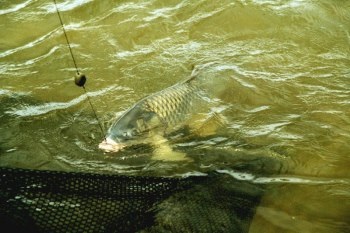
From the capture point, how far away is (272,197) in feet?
8.86

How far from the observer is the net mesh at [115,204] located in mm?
1981

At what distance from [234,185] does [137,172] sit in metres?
0.84

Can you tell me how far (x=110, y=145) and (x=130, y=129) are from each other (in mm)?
235

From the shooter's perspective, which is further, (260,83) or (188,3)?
(188,3)

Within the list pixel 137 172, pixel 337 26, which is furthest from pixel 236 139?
pixel 337 26

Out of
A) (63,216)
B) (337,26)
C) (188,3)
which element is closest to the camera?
(63,216)

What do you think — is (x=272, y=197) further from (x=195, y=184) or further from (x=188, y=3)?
(x=188, y=3)

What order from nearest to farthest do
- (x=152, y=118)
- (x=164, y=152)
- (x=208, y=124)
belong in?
1. (x=164, y=152)
2. (x=152, y=118)
3. (x=208, y=124)

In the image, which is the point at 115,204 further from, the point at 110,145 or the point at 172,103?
the point at 172,103

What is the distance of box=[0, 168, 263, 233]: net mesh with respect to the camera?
1981mm

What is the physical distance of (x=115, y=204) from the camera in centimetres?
221

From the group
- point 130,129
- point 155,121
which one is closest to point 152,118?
point 155,121

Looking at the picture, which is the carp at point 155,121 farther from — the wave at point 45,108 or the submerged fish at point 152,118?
the wave at point 45,108

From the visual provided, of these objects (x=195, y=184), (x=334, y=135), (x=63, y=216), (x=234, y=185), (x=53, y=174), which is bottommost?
(x=334, y=135)
